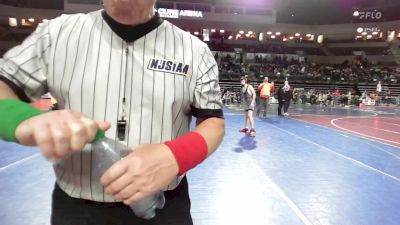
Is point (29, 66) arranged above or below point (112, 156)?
above

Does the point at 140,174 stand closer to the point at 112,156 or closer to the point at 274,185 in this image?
the point at 112,156

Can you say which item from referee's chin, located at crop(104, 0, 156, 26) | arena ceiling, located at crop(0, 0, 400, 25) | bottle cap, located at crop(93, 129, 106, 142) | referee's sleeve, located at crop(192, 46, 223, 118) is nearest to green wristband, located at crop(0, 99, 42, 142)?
bottle cap, located at crop(93, 129, 106, 142)

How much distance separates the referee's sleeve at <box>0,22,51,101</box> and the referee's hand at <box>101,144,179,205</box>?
1.63ft

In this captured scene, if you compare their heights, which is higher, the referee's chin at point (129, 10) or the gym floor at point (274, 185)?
the referee's chin at point (129, 10)

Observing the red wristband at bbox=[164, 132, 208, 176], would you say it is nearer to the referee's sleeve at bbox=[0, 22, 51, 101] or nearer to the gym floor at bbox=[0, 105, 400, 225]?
the referee's sleeve at bbox=[0, 22, 51, 101]

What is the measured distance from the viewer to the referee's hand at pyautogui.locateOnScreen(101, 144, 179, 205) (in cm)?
82

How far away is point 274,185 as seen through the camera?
18.0 feet

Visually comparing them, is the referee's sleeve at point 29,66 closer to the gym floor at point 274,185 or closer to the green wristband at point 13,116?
the green wristband at point 13,116

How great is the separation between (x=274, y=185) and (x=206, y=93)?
14.9ft

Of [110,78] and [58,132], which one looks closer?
[58,132]

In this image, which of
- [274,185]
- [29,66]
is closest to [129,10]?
[29,66]

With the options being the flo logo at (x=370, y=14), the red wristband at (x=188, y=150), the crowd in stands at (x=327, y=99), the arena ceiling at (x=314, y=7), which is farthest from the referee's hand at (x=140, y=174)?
the flo logo at (x=370, y=14)

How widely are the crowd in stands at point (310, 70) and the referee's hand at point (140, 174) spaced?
1226 inches

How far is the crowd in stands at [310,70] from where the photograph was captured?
3294cm
